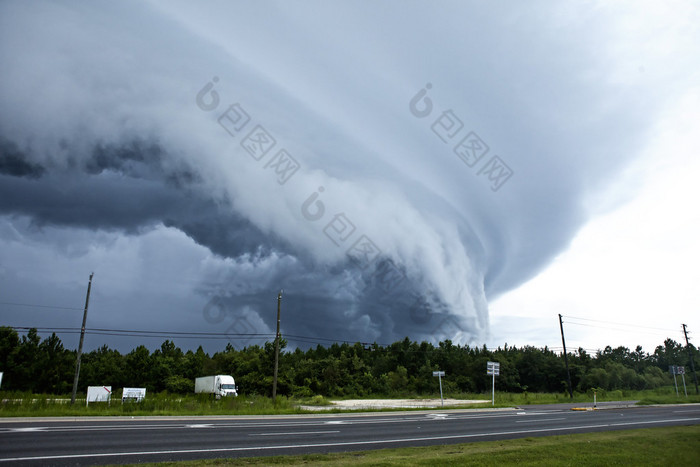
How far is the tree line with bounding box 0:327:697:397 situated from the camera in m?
67.9

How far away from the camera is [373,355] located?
366ft

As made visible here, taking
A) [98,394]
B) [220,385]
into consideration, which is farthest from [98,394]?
[220,385]

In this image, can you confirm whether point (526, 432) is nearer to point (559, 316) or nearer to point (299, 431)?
point (299, 431)

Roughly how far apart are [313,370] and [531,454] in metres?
70.7

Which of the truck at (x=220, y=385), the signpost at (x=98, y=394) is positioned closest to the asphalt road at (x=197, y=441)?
the signpost at (x=98, y=394)

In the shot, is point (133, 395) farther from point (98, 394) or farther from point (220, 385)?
point (220, 385)

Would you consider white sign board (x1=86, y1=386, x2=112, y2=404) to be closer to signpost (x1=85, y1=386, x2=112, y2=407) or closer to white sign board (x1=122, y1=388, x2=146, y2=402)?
signpost (x1=85, y1=386, x2=112, y2=407)

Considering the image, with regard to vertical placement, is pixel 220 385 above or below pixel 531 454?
below

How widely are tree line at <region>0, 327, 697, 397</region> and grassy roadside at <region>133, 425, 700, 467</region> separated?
51165 millimetres

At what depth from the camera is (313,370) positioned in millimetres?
78750

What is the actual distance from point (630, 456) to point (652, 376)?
98.9 metres

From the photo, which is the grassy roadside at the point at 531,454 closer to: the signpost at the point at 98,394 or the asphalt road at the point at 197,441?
the asphalt road at the point at 197,441

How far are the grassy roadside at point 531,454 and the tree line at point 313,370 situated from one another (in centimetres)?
5117

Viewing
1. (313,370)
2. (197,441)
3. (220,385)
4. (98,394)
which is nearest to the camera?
(197,441)
